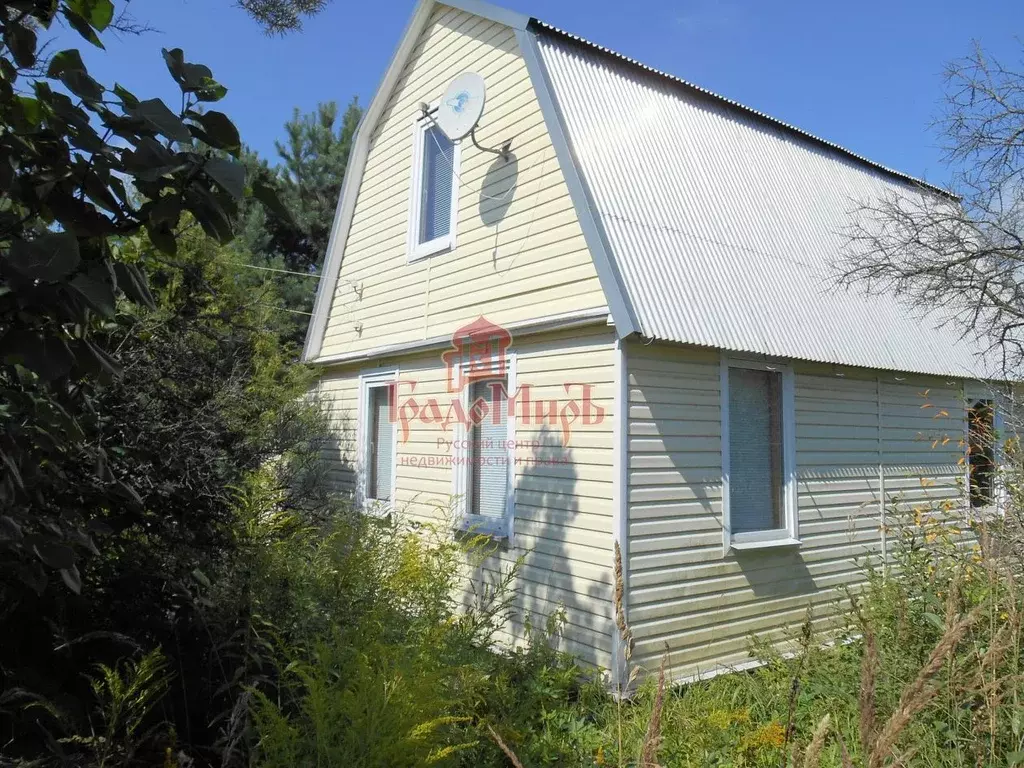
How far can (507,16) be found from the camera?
733 cm

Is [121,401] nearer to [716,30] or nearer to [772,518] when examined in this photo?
[772,518]

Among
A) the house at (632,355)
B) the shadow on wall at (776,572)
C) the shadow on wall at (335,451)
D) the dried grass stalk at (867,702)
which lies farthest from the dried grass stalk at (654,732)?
the shadow on wall at (335,451)

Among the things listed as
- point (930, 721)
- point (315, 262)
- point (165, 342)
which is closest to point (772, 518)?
point (930, 721)

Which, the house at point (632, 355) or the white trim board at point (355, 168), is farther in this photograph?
the white trim board at point (355, 168)

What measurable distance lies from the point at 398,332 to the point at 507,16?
12.5ft

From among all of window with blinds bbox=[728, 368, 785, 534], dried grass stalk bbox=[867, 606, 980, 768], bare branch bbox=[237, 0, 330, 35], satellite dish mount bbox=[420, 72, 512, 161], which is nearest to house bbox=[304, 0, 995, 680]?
window with blinds bbox=[728, 368, 785, 534]

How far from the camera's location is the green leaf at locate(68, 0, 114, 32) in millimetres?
2053

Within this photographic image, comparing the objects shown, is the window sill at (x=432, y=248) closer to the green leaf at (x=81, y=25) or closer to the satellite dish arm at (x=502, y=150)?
the satellite dish arm at (x=502, y=150)

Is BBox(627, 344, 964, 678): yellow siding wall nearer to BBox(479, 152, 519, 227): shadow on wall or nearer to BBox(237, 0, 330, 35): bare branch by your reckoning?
BBox(479, 152, 519, 227): shadow on wall

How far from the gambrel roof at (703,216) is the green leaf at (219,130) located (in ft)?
13.1

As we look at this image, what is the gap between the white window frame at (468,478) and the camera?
697 centimetres

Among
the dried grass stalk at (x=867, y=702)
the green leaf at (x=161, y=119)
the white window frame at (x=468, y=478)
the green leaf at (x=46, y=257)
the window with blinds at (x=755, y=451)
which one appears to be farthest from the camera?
Answer: the white window frame at (x=468, y=478)

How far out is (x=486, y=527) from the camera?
7293mm
